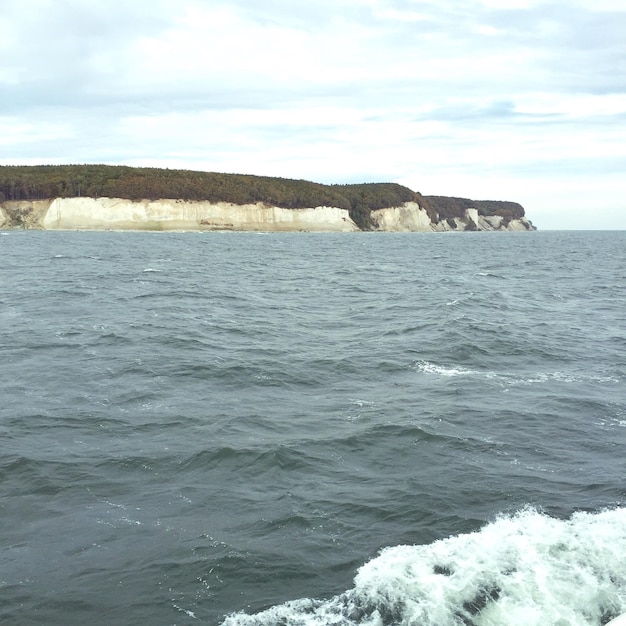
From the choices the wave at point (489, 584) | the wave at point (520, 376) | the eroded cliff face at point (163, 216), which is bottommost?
the wave at point (489, 584)

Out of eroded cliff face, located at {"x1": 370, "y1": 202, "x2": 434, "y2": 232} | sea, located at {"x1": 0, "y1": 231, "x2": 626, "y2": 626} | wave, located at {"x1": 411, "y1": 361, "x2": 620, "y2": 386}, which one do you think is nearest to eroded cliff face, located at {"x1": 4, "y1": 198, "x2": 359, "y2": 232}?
eroded cliff face, located at {"x1": 370, "y1": 202, "x2": 434, "y2": 232}

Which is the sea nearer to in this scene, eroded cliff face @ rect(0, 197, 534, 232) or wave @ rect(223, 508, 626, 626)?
wave @ rect(223, 508, 626, 626)

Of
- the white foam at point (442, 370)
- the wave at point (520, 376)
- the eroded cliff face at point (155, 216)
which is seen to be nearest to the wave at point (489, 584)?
the wave at point (520, 376)

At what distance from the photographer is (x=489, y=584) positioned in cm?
843

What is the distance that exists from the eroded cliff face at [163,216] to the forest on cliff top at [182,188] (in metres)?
1.49

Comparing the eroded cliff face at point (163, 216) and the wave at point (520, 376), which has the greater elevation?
the eroded cliff face at point (163, 216)

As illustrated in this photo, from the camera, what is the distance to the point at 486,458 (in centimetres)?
1286

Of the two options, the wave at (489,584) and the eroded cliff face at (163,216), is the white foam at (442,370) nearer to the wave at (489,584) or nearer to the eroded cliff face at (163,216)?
the wave at (489,584)

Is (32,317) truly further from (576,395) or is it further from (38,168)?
(38,168)

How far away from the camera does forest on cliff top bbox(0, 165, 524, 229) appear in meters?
126

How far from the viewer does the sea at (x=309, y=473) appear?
8328mm

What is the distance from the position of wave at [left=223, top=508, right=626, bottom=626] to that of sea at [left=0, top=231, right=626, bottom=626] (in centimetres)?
3

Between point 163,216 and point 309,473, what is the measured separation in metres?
128

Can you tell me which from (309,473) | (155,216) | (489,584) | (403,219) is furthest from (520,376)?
(403,219)
